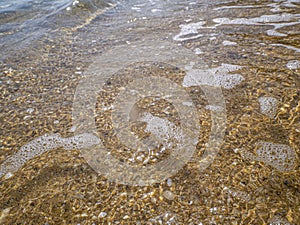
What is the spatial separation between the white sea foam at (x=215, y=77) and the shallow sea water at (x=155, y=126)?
0.02 m

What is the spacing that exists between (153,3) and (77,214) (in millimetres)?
6922

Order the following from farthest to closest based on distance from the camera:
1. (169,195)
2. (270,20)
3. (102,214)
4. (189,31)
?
(270,20)
(189,31)
(169,195)
(102,214)

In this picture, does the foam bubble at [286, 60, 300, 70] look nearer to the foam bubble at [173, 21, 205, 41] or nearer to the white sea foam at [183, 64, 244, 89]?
the white sea foam at [183, 64, 244, 89]

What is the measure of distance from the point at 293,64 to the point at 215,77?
1.13 m

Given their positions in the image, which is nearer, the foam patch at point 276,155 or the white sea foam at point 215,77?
the foam patch at point 276,155

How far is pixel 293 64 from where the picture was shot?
322 centimetres

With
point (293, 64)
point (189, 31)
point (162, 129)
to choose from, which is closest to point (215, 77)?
point (293, 64)

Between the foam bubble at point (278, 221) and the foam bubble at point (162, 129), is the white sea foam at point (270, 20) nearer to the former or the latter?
the foam bubble at point (162, 129)

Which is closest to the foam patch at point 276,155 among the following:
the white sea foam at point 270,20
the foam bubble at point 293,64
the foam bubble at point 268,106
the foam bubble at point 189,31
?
the foam bubble at point 268,106

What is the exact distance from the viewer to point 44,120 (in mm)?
2725

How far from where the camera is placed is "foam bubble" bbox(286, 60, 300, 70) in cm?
315

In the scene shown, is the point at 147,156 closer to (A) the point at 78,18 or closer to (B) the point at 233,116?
(B) the point at 233,116

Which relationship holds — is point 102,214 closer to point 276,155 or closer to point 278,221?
point 278,221

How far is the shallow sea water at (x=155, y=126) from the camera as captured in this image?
1782mm
